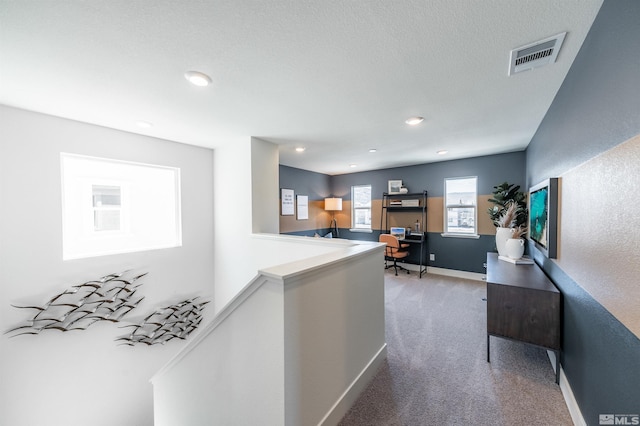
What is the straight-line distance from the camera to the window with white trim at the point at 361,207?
5.87 meters

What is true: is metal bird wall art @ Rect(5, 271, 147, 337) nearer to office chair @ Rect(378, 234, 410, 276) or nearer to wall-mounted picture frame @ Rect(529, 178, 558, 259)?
office chair @ Rect(378, 234, 410, 276)

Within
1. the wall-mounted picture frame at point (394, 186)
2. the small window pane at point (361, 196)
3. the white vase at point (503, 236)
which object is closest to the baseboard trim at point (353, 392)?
the white vase at point (503, 236)

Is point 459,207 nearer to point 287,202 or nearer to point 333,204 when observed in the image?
point 333,204

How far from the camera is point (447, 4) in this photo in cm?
107

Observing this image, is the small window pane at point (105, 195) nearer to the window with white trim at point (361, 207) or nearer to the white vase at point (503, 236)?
the window with white trim at point (361, 207)

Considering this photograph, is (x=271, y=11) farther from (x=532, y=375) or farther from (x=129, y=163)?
(x=532, y=375)

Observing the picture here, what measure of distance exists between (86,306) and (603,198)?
4227 mm

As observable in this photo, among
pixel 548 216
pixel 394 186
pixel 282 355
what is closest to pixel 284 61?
pixel 282 355

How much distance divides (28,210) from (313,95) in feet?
9.41

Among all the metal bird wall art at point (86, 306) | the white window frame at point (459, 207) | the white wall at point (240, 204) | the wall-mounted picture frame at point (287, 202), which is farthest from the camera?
the wall-mounted picture frame at point (287, 202)

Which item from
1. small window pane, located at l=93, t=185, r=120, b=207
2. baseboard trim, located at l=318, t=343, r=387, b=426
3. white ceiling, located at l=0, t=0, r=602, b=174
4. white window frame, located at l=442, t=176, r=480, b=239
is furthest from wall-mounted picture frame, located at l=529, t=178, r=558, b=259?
small window pane, located at l=93, t=185, r=120, b=207

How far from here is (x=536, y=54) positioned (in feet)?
4.70

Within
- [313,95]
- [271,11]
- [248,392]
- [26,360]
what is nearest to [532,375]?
[248,392]

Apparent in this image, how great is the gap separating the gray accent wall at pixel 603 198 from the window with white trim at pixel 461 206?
2961 mm
